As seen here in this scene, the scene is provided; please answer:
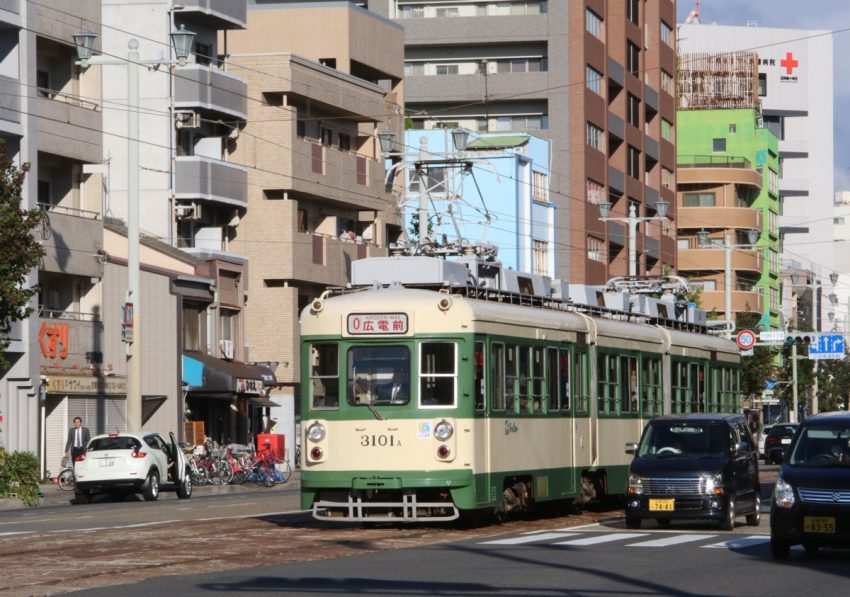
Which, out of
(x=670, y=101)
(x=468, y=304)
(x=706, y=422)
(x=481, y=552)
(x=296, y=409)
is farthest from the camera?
(x=670, y=101)

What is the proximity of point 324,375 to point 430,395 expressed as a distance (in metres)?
1.47

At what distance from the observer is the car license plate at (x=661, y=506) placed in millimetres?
24094

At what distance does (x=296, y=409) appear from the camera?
64.8m

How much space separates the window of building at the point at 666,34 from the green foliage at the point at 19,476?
70.8 meters

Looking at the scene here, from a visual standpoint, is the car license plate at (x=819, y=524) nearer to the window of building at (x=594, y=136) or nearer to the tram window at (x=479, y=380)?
the tram window at (x=479, y=380)

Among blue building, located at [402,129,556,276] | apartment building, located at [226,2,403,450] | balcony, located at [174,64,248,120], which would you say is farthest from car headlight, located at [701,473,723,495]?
blue building, located at [402,129,556,276]

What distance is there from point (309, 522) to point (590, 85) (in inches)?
2398

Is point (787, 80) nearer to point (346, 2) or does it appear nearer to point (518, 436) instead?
point (346, 2)

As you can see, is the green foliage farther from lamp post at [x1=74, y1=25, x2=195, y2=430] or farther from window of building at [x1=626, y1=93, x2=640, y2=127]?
window of building at [x1=626, y1=93, x2=640, y2=127]

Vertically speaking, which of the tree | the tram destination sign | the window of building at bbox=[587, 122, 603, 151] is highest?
the window of building at bbox=[587, 122, 603, 151]

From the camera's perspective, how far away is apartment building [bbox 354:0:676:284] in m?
82.5

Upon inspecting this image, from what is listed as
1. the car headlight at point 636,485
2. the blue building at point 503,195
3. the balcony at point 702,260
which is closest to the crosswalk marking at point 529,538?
the car headlight at point 636,485

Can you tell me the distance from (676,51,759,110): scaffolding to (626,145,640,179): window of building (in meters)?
34.5

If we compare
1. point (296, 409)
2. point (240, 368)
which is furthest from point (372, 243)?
point (240, 368)
